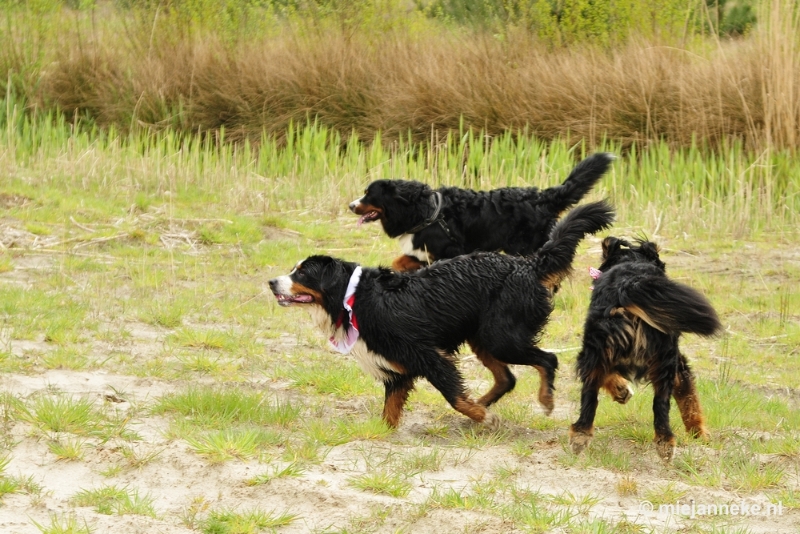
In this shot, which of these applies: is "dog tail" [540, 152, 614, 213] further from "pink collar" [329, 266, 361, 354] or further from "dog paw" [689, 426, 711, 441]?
"dog paw" [689, 426, 711, 441]

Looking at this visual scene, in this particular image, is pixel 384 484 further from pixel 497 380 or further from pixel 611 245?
pixel 611 245

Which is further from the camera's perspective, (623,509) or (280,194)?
(280,194)

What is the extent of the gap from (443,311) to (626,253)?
104cm

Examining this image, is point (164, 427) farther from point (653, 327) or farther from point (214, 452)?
point (653, 327)

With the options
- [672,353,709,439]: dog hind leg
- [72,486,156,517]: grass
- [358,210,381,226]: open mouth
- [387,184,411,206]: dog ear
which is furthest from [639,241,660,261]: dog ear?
[358,210,381,226]: open mouth

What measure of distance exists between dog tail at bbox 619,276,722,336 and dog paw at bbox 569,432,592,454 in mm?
631

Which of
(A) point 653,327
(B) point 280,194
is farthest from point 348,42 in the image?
(A) point 653,327

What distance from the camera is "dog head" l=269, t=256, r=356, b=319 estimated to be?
17.5 ft

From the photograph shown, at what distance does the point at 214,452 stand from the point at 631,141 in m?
8.54

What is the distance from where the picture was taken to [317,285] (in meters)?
5.34

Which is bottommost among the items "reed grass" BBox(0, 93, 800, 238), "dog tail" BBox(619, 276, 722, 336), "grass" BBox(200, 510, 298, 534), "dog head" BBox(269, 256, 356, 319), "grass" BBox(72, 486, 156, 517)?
"reed grass" BBox(0, 93, 800, 238)

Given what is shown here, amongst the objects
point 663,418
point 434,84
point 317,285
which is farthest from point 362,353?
point 434,84

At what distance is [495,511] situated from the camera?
388 centimetres

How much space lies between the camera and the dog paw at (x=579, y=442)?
4.68m
